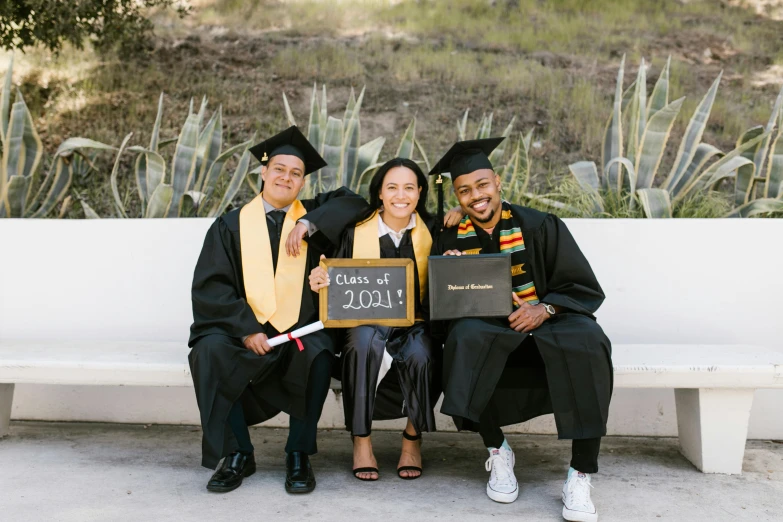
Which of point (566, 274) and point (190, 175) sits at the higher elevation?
point (190, 175)

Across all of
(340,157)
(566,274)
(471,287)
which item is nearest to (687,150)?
(566,274)

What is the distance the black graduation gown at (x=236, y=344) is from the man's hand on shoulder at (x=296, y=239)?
62 mm

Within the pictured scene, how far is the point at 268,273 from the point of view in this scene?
334 centimetres

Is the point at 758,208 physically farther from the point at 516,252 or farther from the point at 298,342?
the point at 298,342

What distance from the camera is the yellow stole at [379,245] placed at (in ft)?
11.0

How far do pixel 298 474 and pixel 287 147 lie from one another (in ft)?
4.58

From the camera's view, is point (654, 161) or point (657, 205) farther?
point (654, 161)

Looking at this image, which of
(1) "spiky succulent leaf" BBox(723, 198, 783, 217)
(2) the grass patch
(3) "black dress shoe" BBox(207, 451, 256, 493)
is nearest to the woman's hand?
(3) "black dress shoe" BBox(207, 451, 256, 493)

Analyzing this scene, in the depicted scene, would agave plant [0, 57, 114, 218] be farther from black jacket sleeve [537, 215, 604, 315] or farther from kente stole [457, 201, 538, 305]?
black jacket sleeve [537, 215, 604, 315]

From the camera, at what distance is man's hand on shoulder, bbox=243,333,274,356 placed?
3123 millimetres

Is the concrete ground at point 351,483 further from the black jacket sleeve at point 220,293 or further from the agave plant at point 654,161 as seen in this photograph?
the agave plant at point 654,161

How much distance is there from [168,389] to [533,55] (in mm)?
3873

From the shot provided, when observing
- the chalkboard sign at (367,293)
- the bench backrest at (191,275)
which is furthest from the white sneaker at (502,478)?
the bench backrest at (191,275)

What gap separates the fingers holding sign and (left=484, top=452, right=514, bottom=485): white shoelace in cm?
94
